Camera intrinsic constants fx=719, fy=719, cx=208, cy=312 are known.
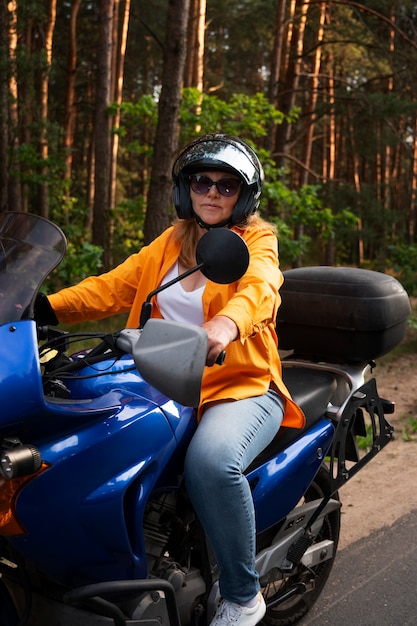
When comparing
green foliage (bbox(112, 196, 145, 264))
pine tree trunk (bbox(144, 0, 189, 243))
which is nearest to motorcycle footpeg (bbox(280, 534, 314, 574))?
pine tree trunk (bbox(144, 0, 189, 243))

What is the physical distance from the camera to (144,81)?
95.8 feet

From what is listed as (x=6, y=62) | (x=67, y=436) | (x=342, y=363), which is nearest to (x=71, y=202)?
(x=6, y=62)

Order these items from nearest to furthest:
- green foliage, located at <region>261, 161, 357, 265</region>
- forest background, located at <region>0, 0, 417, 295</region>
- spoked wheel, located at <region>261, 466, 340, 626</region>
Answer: spoked wheel, located at <region>261, 466, 340, 626</region>, forest background, located at <region>0, 0, 417, 295</region>, green foliage, located at <region>261, 161, 357, 265</region>

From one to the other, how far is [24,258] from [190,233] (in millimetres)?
957

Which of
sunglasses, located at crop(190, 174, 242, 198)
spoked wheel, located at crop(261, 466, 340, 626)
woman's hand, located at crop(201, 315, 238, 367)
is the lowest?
spoked wheel, located at crop(261, 466, 340, 626)

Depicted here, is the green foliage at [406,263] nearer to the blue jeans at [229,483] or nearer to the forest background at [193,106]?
the forest background at [193,106]

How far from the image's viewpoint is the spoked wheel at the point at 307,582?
3373mm

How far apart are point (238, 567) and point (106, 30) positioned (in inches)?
580

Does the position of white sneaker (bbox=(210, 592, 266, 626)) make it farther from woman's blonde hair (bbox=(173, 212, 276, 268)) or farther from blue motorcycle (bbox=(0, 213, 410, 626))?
woman's blonde hair (bbox=(173, 212, 276, 268))

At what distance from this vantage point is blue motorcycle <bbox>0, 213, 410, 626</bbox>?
204cm

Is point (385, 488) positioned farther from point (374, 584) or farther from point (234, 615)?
point (234, 615)

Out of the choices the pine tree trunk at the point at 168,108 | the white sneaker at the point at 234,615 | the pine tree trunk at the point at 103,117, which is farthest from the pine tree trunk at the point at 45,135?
the white sneaker at the point at 234,615

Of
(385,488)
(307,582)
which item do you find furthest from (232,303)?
(385,488)

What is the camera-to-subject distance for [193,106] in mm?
11078
